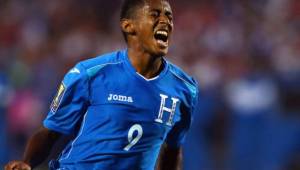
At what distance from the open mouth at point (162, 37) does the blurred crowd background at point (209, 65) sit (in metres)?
5.36

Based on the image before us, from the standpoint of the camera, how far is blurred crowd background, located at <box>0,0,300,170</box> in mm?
10289

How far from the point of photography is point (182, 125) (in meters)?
4.96

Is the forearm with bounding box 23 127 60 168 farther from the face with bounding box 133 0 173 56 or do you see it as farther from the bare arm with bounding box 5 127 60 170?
the face with bounding box 133 0 173 56

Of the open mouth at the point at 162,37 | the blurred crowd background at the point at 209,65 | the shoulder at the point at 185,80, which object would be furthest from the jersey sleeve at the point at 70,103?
the blurred crowd background at the point at 209,65

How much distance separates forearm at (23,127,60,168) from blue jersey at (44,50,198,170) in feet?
0.19

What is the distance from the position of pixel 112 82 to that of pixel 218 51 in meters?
6.92

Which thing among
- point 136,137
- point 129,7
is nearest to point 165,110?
point 136,137

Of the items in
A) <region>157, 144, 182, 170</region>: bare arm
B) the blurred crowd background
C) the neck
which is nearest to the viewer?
the neck

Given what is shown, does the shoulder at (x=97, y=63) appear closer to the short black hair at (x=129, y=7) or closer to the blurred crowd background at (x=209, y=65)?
the short black hair at (x=129, y=7)

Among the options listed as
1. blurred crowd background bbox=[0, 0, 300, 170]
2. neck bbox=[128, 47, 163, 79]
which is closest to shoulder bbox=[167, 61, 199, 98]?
neck bbox=[128, 47, 163, 79]

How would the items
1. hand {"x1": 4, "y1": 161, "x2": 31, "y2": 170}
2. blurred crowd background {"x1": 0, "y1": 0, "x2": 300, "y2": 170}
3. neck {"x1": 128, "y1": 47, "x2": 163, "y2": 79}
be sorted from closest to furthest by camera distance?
hand {"x1": 4, "y1": 161, "x2": 31, "y2": 170}, neck {"x1": 128, "y1": 47, "x2": 163, "y2": 79}, blurred crowd background {"x1": 0, "y1": 0, "x2": 300, "y2": 170}

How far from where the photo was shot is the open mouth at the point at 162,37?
15.1ft

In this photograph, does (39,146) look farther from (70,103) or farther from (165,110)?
(165,110)

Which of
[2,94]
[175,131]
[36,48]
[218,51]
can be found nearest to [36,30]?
[36,48]
